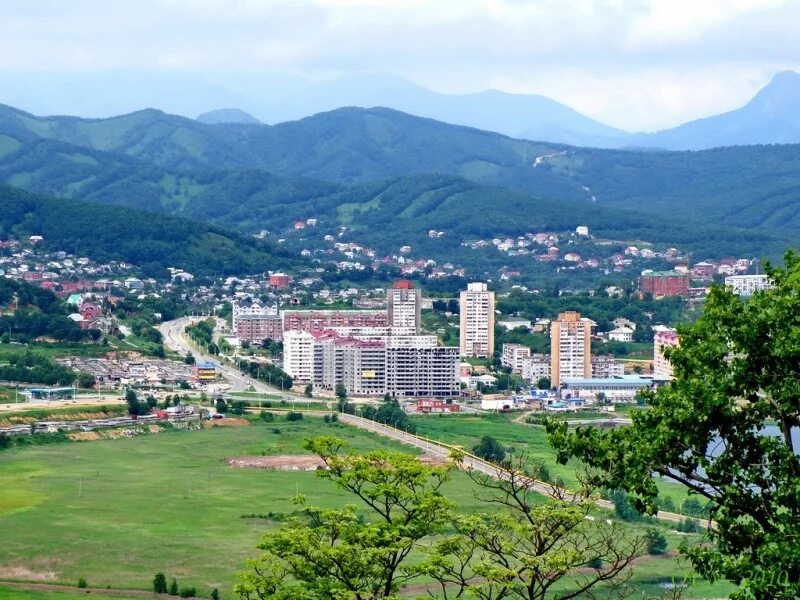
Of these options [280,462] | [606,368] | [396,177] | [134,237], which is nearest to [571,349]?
[606,368]

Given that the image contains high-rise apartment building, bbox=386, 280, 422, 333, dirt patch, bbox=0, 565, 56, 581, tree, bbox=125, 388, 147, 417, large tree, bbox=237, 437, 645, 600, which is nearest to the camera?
large tree, bbox=237, 437, 645, 600

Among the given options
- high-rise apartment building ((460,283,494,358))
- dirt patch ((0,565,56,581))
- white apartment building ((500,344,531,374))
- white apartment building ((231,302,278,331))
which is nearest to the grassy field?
white apartment building ((500,344,531,374))

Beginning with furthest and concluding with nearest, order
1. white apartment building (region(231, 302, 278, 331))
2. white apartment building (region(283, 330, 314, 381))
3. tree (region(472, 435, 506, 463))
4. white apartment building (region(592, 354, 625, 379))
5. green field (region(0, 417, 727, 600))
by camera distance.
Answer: white apartment building (region(231, 302, 278, 331)) < white apartment building (region(592, 354, 625, 379)) < white apartment building (region(283, 330, 314, 381)) < tree (region(472, 435, 506, 463)) < green field (region(0, 417, 727, 600))

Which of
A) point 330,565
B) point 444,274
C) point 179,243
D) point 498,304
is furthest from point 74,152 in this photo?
point 330,565

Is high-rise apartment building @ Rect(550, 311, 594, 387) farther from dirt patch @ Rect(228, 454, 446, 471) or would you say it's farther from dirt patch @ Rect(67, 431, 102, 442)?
dirt patch @ Rect(67, 431, 102, 442)

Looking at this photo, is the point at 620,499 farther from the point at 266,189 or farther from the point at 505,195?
the point at 266,189

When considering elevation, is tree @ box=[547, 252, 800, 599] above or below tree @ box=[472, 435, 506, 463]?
above

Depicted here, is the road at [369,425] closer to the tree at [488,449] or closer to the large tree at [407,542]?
the tree at [488,449]
